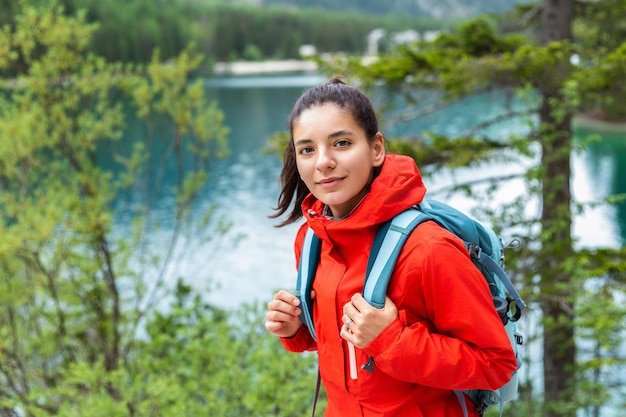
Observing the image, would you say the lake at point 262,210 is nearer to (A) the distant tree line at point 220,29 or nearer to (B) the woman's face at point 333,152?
(B) the woman's face at point 333,152

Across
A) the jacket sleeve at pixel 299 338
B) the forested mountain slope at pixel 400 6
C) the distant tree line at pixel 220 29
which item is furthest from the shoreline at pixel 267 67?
the jacket sleeve at pixel 299 338

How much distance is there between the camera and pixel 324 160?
1.31 metres

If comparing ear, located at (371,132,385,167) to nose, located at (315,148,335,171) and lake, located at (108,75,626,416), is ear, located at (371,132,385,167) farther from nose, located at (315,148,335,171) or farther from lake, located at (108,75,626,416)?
lake, located at (108,75,626,416)

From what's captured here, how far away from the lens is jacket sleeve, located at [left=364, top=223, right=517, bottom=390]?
119cm

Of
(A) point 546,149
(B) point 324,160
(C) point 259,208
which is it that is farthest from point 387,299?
(C) point 259,208

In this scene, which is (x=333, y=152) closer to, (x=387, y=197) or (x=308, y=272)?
(x=387, y=197)

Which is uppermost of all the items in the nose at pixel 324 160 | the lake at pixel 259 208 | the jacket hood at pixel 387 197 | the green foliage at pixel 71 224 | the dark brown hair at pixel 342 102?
the dark brown hair at pixel 342 102

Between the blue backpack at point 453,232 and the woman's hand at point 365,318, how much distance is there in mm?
19

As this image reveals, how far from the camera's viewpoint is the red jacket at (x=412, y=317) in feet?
3.92

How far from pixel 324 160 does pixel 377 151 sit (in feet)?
0.47

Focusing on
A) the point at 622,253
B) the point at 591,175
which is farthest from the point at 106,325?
the point at 591,175

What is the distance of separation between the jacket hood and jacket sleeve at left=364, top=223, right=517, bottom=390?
0.23 ft

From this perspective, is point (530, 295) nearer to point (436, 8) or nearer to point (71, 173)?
point (71, 173)

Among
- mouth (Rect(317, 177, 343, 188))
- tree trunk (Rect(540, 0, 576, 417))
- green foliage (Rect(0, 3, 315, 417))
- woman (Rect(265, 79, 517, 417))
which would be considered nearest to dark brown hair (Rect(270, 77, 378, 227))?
woman (Rect(265, 79, 517, 417))
